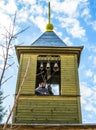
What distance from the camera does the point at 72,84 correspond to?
43.6 ft

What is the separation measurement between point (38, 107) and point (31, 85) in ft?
3.67

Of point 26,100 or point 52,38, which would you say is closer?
point 26,100

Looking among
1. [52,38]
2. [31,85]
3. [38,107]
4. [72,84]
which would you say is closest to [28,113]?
[38,107]

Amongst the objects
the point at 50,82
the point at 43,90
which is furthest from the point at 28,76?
the point at 50,82

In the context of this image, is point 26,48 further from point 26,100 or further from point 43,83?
point 26,100

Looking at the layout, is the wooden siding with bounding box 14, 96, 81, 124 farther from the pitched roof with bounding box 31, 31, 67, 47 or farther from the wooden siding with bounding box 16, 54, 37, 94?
the pitched roof with bounding box 31, 31, 67, 47

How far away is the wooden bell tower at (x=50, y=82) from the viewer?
1216cm

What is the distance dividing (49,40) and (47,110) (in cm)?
446

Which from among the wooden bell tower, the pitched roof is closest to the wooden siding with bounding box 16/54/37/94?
the wooden bell tower

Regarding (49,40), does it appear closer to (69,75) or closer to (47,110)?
(69,75)

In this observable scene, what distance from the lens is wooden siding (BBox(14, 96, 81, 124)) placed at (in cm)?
1204

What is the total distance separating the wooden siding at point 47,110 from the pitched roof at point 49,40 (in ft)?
10.1

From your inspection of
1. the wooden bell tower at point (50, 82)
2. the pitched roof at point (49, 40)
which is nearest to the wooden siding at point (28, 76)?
the wooden bell tower at point (50, 82)

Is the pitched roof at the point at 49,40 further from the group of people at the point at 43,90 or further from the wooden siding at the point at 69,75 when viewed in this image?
the group of people at the point at 43,90
